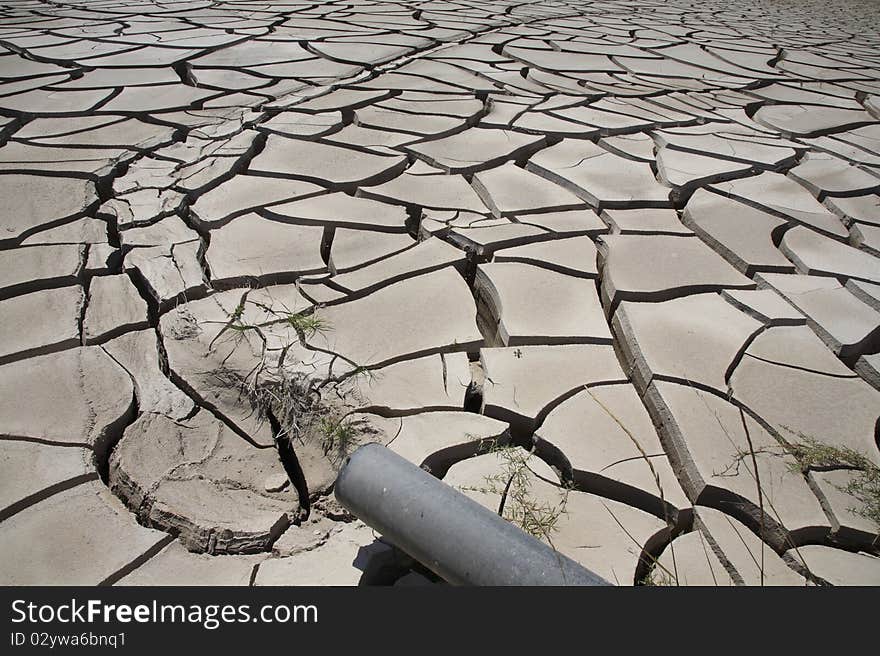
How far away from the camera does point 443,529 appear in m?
1.10

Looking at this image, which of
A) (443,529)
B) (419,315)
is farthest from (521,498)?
(419,315)

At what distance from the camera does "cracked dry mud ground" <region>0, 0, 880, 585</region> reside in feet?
4.44

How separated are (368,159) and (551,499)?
1757mm

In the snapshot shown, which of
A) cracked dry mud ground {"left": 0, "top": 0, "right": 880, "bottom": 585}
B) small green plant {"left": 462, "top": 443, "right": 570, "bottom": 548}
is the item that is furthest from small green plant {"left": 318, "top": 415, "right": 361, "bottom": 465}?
small green plant {"left": 462, "top": 443, "right": 570, "bottom": 548}

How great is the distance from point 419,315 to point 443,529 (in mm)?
893

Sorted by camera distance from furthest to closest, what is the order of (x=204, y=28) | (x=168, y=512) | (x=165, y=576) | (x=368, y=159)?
(x=204, y=28) → (x=368, y=159) → (x=168, y=512) → (x=165, y=576)

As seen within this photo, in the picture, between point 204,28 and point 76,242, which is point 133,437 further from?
point 204,28

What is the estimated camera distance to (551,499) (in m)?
1.41

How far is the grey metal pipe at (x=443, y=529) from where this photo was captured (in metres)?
1.03

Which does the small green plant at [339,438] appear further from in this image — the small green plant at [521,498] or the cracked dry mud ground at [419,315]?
the small green plant at [521,498]

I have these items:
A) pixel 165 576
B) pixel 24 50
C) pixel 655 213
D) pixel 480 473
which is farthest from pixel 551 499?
pixel 24 50

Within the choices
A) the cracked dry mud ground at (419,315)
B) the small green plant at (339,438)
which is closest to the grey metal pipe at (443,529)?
the cracked dry mud ground at (419,315)

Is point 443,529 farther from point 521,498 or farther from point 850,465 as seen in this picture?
point 850,465

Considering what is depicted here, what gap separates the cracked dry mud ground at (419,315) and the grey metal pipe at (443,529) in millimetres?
158
